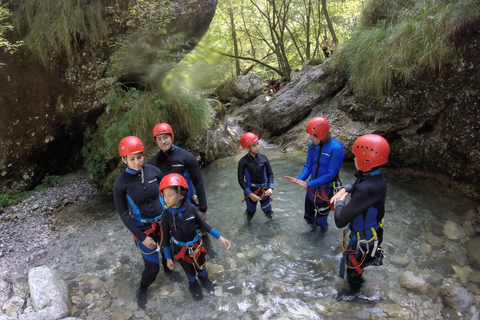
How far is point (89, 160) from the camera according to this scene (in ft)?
25.1

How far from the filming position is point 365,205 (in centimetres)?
283

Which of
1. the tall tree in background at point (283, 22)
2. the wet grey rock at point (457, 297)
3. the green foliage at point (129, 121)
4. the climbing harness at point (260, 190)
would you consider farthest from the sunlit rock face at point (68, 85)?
the tall tree in background at point (283, 22)

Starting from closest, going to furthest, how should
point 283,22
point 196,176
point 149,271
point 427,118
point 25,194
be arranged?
1. point 149,271
2. point 196,176
3. point 427,118
4. point 25,194
5. point 283,22

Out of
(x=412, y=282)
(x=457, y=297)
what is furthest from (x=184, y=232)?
(x=457, y=297)

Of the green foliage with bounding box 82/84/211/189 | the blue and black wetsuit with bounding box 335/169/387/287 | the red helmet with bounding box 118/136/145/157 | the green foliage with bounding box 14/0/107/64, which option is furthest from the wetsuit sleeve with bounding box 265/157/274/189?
the green foliage with bounding box 14/0/107/64

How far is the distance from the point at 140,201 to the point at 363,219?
9.12 feet

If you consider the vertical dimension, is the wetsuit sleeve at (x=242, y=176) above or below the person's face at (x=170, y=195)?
below

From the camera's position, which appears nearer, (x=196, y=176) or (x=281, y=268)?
(x=281, y=268)

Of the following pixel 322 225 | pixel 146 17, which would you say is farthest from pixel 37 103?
pixel 322 225

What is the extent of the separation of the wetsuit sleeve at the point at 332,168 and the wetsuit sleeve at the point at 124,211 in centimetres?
258

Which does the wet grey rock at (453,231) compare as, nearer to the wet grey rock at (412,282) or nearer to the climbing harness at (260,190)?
the wet grey rock at (412,282)

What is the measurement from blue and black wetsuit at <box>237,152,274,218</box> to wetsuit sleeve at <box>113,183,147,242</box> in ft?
6.70

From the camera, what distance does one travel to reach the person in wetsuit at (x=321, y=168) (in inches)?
158

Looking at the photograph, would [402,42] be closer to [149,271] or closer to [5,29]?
[149,271]
